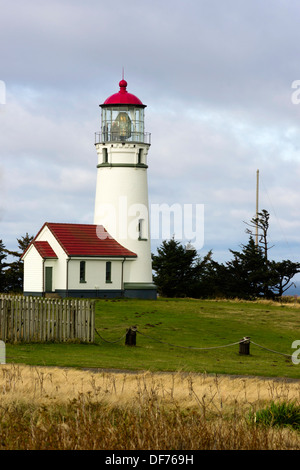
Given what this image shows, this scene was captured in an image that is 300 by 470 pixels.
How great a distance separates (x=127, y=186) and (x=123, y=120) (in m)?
4.34

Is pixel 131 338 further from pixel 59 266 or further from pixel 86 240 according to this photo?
pixel 86 240

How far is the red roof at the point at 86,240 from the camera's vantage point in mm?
46688

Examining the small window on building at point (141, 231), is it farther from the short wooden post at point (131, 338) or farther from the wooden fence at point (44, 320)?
the short wooden post at point (131, 338)

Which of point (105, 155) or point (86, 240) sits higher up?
point (105, 155)

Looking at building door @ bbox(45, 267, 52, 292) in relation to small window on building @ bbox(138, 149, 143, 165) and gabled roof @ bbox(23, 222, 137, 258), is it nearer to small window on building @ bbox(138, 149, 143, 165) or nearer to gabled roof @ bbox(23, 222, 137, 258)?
gabled roof @ bbox(23, 222, 137, 258)

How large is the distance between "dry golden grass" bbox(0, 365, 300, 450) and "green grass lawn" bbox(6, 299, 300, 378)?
12.8 feet

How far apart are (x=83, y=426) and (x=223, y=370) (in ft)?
31.7

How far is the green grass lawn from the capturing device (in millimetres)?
20984

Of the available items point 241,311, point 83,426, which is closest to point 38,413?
point 83,426

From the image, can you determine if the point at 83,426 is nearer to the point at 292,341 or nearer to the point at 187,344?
the point at 187,344

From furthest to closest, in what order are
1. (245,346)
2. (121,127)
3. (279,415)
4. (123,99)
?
(121,127) < (123,99) < (245,346) < (279,415)

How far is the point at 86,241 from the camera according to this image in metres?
47.8

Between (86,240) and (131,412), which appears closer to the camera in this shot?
(131,412)

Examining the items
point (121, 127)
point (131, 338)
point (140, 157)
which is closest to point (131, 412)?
point (131, 338)
